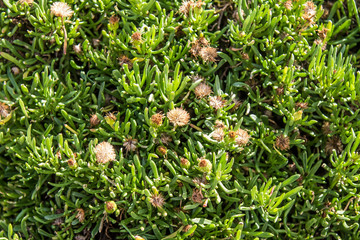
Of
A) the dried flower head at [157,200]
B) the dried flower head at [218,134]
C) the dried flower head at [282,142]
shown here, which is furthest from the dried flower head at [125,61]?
the dried flower head at [282,142]

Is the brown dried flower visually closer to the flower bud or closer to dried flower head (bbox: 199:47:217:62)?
dried flower head (bbox: 199:47:217:62)

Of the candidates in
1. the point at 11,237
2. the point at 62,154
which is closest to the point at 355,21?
the point at 62,154

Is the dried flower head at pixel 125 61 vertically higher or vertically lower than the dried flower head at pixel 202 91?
higher

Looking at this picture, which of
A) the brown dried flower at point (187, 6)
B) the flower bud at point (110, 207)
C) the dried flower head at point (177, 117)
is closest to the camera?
the flower bud at point (110, 207)

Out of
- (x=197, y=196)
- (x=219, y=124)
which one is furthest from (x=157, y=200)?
(x=219, y=124)

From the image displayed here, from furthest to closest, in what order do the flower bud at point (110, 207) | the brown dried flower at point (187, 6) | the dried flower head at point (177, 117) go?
the brown dried flower at point (187, 6), the dried flower head at point (177, 117), the flower bud at point (110, 207)

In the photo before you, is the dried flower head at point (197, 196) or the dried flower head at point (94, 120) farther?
the dried flower head at point (94, 120)

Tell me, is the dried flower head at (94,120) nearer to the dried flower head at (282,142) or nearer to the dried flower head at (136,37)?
the dried flower head at (136,37)
